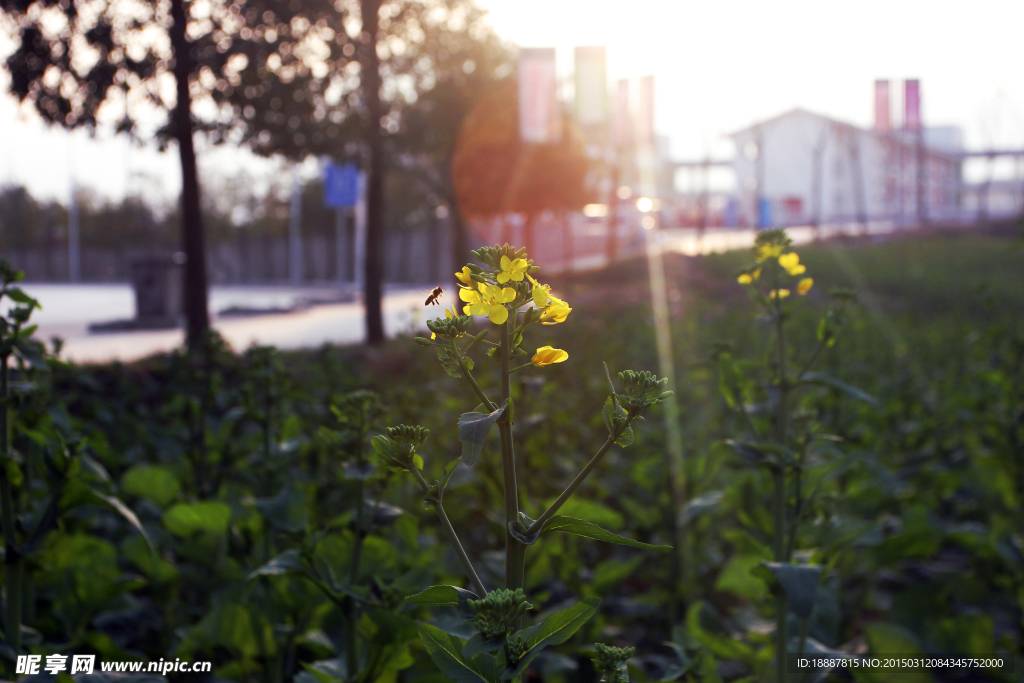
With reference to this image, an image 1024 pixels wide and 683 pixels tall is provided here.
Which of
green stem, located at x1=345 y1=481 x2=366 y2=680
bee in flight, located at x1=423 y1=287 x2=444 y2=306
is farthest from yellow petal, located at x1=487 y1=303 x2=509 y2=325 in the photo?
green stem, located at x1=345 y1=481 x2=366 y2=680

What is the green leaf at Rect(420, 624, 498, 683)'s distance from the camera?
0.84 meters

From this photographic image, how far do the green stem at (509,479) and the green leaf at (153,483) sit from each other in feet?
5.97

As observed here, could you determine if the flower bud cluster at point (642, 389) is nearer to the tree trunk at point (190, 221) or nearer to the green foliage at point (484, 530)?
the green foliage at point (484, 530)

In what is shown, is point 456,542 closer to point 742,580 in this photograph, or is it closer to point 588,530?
point 588,530

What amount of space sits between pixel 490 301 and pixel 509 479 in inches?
7.9

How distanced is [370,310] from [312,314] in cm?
890

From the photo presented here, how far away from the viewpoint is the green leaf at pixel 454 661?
0.84 metres

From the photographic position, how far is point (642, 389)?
2.60 ft

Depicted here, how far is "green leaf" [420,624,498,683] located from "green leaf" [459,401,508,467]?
249 mm

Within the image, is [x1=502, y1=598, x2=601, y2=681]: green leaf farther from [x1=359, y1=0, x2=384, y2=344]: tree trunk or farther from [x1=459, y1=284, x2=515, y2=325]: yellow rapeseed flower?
[x1=359, y1=0, x2=384, y2=344]: tree trunk

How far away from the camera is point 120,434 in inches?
136

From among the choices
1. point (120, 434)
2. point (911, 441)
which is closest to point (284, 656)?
point (120, 434)

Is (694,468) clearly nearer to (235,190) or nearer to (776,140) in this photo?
(235,190)

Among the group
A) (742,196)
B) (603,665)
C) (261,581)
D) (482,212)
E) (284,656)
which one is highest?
(742,196)
